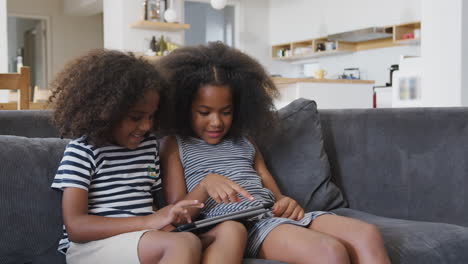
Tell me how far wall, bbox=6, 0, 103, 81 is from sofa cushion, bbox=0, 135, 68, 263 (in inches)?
288

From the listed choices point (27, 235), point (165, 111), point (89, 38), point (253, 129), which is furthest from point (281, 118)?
point (89, 38)

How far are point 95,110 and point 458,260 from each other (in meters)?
1.03

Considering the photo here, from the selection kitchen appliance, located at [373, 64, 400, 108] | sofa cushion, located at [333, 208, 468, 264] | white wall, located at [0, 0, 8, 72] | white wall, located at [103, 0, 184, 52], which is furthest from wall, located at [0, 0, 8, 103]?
sofa cushion, located at [333, 208, 468, 264]

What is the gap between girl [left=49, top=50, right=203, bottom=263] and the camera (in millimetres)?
1181

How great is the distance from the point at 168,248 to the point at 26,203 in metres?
0.47

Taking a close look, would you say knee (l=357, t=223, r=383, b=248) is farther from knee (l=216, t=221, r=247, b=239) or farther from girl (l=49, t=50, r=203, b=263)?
girl (l=49, t=50, r=203, b=263)

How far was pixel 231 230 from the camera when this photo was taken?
1.23 meters

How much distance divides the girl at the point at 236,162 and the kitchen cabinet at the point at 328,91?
3.69 m

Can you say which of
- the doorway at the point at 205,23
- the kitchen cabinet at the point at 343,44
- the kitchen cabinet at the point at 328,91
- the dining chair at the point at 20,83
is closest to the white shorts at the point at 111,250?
the dining chair at the point at 20,83

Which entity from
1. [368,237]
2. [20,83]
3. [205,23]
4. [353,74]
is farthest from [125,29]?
[368,237]

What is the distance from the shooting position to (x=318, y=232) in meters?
1.27

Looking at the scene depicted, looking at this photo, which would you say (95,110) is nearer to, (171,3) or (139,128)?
(139,128)

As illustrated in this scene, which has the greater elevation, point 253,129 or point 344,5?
point 344,5

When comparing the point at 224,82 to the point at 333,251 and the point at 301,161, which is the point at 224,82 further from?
the point at 333,251
